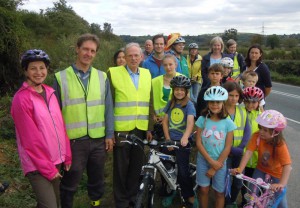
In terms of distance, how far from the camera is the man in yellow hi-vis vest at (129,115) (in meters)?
4.21

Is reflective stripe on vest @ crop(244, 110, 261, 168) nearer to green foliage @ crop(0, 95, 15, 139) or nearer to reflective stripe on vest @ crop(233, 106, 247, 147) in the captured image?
reflective stripe on vest @ crop(233, 106, 247, 147)

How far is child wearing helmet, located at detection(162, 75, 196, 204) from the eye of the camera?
4.36 metres

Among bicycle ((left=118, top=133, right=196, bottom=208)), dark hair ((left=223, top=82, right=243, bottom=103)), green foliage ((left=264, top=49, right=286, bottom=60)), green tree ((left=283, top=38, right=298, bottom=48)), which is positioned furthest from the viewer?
green tree ((left=283, top=38, right=298, bottom=48))

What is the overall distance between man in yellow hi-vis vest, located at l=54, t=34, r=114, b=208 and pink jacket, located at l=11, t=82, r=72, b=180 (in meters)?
0.47

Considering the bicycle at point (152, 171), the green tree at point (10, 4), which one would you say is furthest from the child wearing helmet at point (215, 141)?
the green tree at point (10, 4)

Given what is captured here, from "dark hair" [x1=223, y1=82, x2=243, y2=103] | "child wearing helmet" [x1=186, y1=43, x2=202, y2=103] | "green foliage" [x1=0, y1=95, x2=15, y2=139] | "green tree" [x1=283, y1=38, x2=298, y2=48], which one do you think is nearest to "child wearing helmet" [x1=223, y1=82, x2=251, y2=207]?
"dark hair" [x1=223, y1=82, x2=243, y2=103]

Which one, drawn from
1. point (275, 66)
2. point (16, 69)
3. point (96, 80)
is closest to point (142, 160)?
point (96, 80)

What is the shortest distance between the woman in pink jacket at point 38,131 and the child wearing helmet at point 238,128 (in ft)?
7.51

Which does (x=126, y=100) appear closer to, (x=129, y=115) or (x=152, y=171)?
(x=129, y=115)

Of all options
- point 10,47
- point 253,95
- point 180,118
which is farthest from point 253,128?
point 10,47

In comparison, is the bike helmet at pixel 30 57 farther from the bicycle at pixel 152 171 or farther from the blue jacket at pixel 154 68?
the blue jacket at pixel 154 68

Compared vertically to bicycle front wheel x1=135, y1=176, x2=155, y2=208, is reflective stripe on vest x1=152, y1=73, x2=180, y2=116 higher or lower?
higher

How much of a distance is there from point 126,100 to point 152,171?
994 millimetres

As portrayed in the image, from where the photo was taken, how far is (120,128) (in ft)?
13.9
